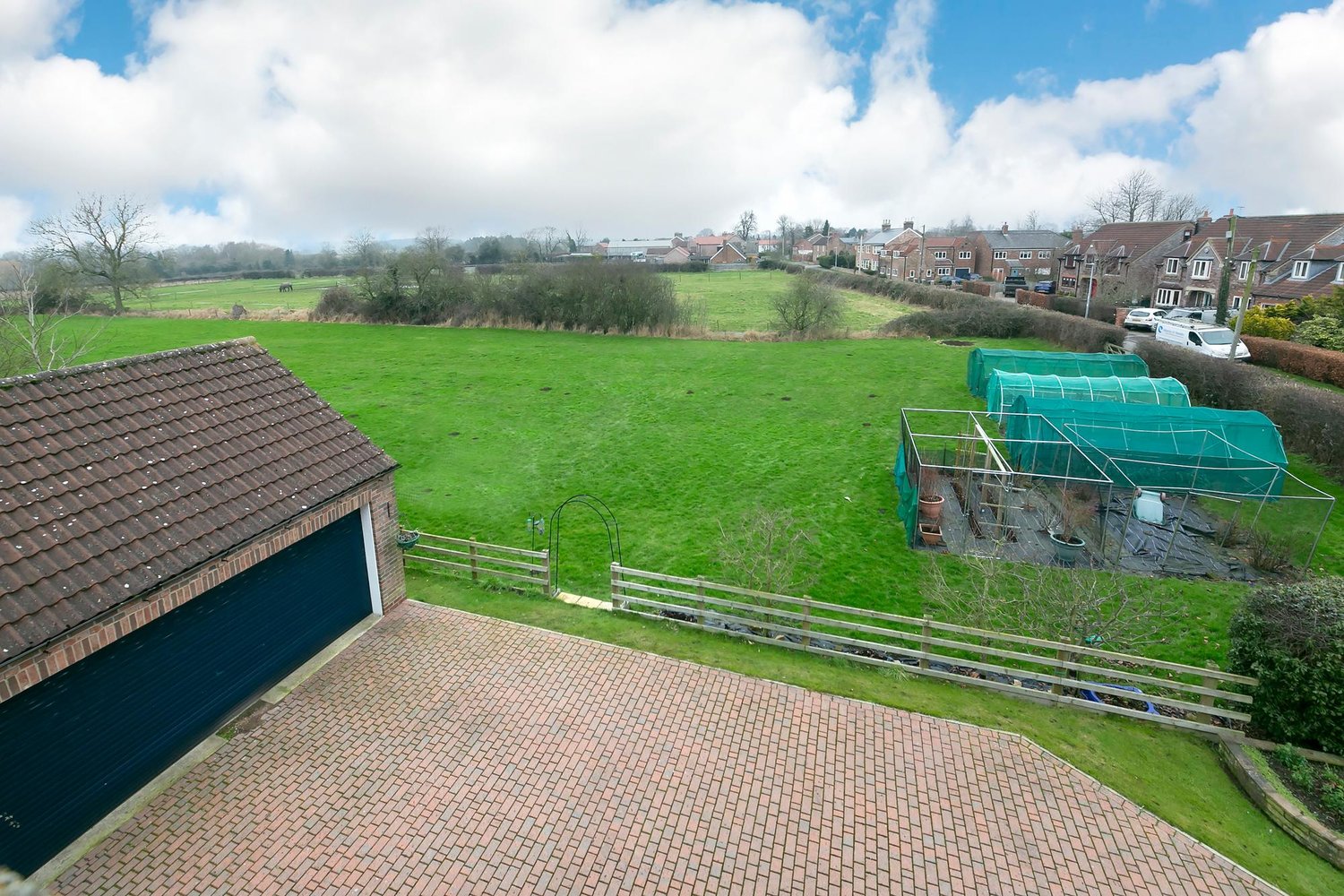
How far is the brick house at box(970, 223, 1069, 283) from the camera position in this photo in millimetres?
80250

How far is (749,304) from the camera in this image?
62594mm

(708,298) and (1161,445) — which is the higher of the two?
(708,298)

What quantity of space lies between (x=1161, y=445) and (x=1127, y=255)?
5316 centimetres

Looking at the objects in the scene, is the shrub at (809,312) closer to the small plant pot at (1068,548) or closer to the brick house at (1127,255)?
the brick house at (1127,255)

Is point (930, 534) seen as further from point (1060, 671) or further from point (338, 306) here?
point (338, 306)

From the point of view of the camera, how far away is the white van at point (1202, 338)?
30.5 metres

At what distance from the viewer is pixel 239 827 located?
720cm

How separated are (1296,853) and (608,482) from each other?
14759mm

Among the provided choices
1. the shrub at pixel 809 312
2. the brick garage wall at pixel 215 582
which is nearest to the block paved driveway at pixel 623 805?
the brick garage wall at pixel 215 582

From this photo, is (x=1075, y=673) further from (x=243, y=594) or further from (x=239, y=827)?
(x=243, y=594)

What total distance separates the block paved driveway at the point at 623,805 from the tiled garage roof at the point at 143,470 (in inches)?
101

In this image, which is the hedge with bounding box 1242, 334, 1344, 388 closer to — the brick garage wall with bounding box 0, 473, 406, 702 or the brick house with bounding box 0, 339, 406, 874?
the brick garage wall with bounding box 0, 473, 406, 702

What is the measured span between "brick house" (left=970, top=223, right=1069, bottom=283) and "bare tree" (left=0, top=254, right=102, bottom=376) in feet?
279

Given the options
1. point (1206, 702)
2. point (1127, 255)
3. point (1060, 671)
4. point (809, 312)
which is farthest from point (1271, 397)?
point (1127, 255)
